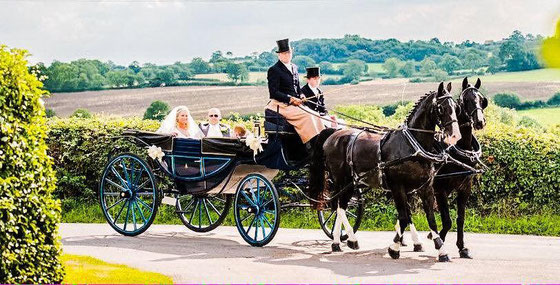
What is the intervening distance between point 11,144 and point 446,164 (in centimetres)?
558

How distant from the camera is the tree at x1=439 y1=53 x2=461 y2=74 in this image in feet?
122

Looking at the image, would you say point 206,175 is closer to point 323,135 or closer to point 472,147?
point 323,135

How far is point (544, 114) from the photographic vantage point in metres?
33.2

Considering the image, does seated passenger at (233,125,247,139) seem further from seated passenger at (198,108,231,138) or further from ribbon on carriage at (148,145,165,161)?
ribbon on carriage at (148,145,165,161)

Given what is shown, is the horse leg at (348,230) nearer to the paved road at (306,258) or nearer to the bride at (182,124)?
the paved road at (306,258)

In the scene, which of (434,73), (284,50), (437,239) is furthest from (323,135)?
(434,73)

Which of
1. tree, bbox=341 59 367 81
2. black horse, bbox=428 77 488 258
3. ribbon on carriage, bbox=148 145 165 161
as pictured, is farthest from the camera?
tree, bbox=341 59 367 81

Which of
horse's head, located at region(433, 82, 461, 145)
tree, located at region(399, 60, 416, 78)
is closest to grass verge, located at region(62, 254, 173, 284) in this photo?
horse's head, located at region(433, 82, 461, 145)

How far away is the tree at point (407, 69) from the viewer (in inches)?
1455

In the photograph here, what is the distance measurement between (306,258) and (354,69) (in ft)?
82.4

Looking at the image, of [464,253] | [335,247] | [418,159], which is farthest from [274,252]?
[464,253]

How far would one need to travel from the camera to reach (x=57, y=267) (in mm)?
9305

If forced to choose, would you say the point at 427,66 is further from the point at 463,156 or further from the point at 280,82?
the point at 463,156

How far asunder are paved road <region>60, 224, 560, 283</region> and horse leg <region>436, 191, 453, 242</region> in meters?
0.35
